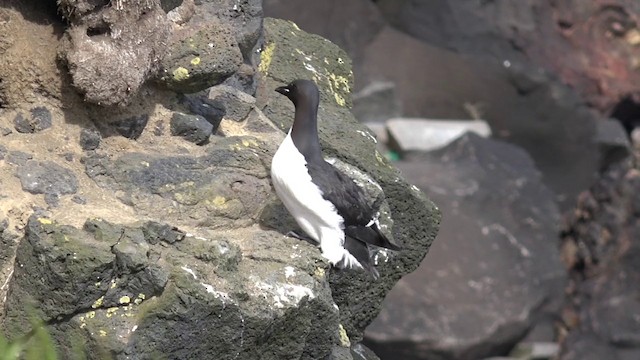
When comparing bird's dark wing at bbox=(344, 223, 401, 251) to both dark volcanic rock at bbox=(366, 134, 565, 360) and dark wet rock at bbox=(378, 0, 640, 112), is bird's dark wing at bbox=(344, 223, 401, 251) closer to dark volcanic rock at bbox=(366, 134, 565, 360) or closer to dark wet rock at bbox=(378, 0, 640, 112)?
dark volcanic rock at bbox=(366, 134, 565, 360)

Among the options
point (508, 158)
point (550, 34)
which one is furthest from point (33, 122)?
point (550, 34)

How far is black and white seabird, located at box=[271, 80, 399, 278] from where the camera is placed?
3.89 meters

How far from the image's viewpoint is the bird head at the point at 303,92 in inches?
161

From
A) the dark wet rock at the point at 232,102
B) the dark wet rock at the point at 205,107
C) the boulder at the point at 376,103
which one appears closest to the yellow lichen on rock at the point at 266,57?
the dark wet rock at the point at 232,102

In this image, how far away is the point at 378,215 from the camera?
4297mm

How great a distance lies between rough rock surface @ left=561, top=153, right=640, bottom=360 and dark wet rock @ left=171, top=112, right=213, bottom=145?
492cm

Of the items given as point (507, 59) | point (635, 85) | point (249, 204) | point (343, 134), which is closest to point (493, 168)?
point (507, 59)

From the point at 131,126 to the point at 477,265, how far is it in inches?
179

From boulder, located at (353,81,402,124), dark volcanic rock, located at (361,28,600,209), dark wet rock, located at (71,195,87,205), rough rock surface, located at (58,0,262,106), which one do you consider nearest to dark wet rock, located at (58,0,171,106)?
rough rock surface, located at (58,0,262,106)

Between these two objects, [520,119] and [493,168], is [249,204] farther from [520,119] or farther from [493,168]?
[520,119]

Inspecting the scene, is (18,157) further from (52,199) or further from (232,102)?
(232,102)

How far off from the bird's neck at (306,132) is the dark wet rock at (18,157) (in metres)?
0.89

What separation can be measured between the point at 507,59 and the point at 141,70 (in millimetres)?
7150

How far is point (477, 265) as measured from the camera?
8.05 metres
